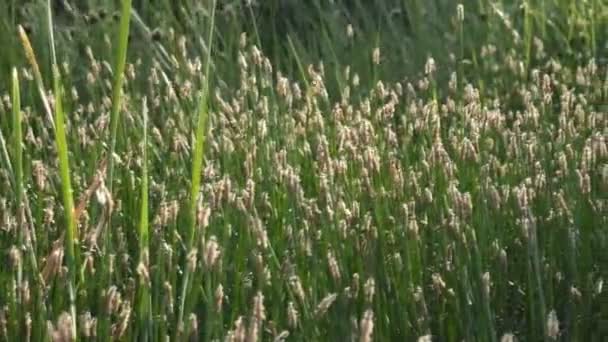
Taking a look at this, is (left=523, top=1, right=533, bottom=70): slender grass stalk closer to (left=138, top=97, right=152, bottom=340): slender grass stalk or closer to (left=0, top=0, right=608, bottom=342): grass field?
(left=0, top=0, right=608, bottom=342): grass field

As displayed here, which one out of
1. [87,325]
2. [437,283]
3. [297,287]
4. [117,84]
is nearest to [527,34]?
[437,283]

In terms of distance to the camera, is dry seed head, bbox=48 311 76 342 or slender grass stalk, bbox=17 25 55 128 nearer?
dry seed head, bbox=48 311 76 342

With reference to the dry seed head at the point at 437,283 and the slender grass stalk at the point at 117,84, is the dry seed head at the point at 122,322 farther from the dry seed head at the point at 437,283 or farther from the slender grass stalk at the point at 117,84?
the dry seed head at the point at 437,283

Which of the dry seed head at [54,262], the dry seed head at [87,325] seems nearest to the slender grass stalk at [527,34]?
the dry seed head at [54,262]

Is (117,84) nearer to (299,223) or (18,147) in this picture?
(18,147)

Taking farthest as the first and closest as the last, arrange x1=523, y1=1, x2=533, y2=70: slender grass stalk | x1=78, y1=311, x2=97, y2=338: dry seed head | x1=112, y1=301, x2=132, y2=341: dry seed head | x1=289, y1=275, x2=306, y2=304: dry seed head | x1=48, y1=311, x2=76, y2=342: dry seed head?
x1=523, y1=1, x2=533, y2=70: slender grass stalk → x1=289, y1=275, x2=306, y2=304: dry seed head → x1=112, y1=301, x2=132, y2=341: dry seed head → x1=78, y1=311, x2=97, y2=338: dry seed head → x1=48, y1=311, x2=76, y2=342: dry seed head

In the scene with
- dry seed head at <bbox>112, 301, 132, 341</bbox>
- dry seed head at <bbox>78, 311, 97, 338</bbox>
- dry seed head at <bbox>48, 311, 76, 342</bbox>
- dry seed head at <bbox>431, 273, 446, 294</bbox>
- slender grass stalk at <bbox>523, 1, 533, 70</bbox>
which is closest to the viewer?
dry seed head at <bbox>48, 311, 76, 342</bbox>

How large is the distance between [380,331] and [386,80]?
239 cm

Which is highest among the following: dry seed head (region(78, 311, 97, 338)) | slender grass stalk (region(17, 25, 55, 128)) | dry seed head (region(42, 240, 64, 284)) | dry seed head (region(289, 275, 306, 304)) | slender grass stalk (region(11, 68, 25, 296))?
slender grass stalk (region(17, 25, 55, 128))

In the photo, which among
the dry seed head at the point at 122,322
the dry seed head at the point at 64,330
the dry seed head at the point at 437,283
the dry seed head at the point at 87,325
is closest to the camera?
the dry seed head at the point at 64,330

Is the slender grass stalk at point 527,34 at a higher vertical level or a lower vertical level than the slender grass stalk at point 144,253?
higher

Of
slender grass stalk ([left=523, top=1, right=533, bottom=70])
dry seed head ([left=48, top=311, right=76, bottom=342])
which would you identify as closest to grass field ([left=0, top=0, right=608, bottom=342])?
dry seed head ([left=48, top=311, right=76, bottom=342])

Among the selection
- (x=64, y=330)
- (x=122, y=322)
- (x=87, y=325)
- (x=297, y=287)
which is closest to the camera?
(x=64, y=330)

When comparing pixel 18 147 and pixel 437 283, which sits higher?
pixel 18 147
